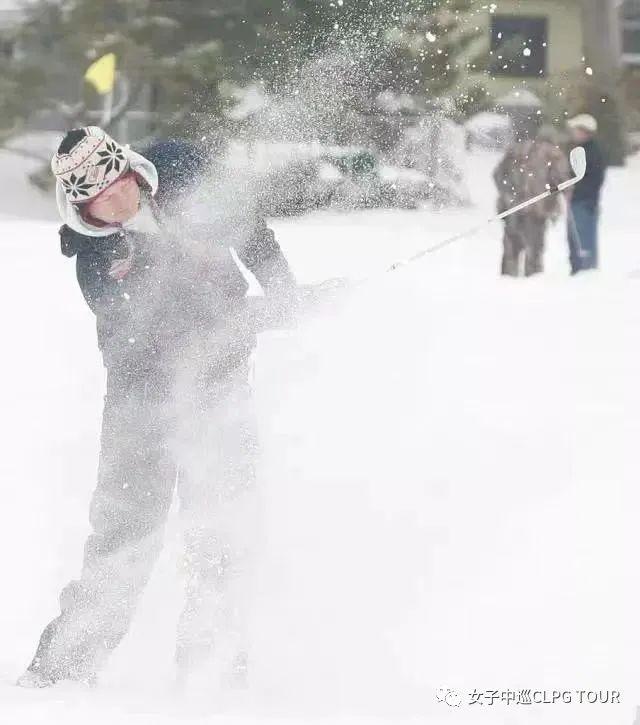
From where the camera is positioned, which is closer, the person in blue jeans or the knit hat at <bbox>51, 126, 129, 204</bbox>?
the knit hat at <bbox>51, 126, 129, 204</bbox>

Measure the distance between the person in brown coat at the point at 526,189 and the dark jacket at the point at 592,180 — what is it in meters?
0.19

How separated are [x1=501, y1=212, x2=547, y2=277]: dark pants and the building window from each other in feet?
31.8

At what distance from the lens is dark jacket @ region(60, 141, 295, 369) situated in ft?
9.28

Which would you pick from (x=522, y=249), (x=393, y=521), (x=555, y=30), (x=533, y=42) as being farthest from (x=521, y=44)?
(x=393, y=521)

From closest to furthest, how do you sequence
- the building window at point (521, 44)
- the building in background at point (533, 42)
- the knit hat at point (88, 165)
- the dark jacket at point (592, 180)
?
the knit hat at point (88, 165), the dark jacket at point (592, 180), the building in background at point (533, 42), the building window at point (521, 44)

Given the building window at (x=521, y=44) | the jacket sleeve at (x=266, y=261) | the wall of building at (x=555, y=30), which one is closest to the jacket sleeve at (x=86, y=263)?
the jacket sleeve at (x=266, y=261)

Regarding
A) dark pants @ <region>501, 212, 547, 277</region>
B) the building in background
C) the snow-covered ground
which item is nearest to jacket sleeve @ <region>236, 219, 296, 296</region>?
the snow-covered ground

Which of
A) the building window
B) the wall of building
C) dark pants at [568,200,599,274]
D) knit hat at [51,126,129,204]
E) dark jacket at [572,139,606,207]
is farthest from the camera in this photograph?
the building window

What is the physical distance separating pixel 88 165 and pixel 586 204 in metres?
6.79

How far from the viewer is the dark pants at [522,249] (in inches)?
365

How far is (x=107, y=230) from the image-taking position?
2.81 metres

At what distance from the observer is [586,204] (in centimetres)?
916

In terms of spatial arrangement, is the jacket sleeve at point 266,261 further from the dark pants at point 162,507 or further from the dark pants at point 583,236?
the dark pants at point 583,236

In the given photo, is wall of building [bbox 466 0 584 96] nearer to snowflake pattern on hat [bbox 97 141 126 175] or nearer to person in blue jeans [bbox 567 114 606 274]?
person in blue jeans [bbox 567 114 606 274]
